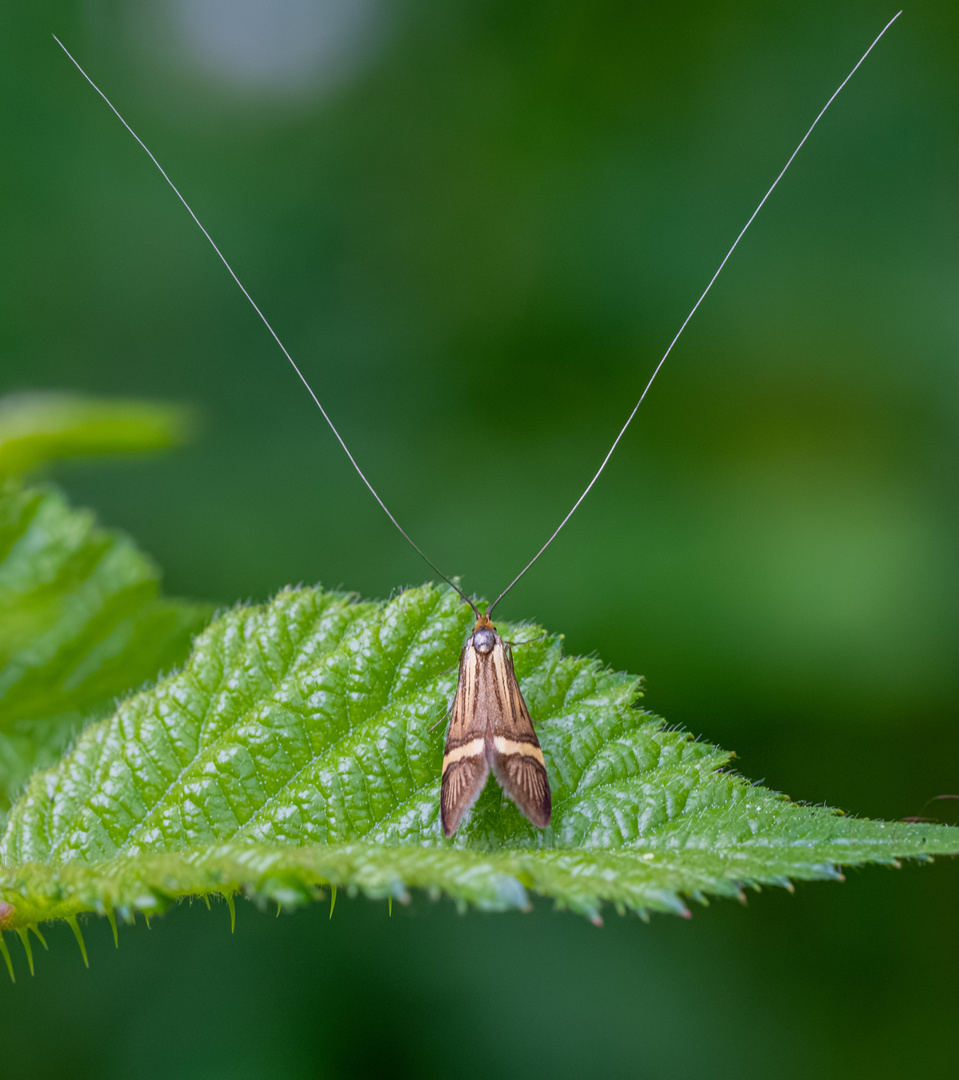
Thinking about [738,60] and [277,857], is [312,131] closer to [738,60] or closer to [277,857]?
[738,60]

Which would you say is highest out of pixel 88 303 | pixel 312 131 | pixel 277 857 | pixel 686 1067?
pixel 312 131

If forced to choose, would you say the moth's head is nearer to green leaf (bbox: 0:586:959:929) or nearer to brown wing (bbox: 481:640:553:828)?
brown wing (bbox: 481:640:553:828)

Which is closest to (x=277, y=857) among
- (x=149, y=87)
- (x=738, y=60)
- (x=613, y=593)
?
(x=613, y=593)

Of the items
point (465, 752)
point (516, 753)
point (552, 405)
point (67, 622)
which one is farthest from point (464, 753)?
point (552, 405)

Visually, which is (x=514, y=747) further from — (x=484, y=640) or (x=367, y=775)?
(x=367, y=775)

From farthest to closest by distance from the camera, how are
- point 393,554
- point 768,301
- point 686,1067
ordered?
point 768,301 < point 393,554 < point 686,1067

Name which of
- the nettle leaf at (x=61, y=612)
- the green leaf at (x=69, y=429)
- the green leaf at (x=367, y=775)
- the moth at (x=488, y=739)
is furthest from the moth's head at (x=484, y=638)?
the green leaf at (x=69, y=429)

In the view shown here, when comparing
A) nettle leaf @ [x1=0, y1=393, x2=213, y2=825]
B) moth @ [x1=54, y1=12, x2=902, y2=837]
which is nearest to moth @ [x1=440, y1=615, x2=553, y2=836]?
moth @ [x1=54, y1=12, x2=902, y2=837]
